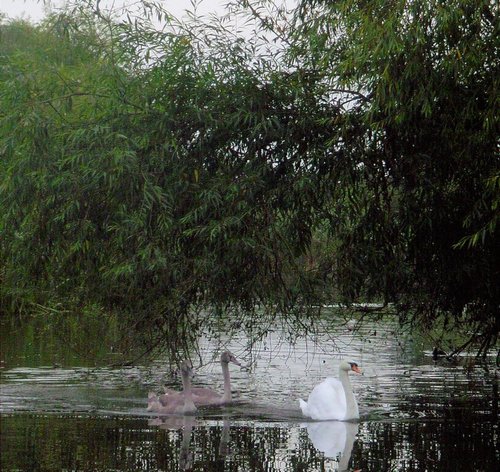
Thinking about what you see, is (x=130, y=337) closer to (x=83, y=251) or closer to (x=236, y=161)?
(x=83, y=251)

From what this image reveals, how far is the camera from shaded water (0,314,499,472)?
11688mm

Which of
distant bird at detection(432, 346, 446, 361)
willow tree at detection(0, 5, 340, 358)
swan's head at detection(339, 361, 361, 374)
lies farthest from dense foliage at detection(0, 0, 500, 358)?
distant bird at detection(432, 346, 446, 361)

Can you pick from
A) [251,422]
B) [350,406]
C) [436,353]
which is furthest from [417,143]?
[436,353]

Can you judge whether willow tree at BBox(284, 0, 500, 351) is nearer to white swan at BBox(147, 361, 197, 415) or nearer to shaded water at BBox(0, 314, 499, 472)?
shaded water at BBox(0, 314, 499, 472)

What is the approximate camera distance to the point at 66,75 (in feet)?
50.6

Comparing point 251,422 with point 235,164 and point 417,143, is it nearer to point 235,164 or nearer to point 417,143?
point 235,164

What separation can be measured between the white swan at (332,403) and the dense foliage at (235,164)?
98 cm

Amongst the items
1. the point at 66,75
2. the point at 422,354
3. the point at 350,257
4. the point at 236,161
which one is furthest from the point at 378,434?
the point at 422,354

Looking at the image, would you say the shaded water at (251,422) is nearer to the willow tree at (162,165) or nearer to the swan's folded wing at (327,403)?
the swan's folded wing at (327,403)

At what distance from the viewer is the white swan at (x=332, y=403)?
49.3 ft

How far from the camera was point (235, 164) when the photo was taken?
15.7 metres

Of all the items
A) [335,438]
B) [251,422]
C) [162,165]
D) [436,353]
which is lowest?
[335,438]

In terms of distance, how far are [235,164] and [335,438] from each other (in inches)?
154

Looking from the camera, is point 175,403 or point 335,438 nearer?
point 335,438
